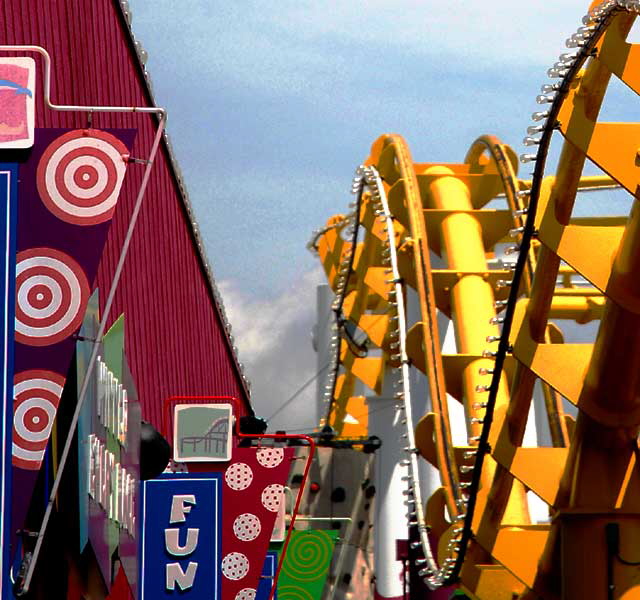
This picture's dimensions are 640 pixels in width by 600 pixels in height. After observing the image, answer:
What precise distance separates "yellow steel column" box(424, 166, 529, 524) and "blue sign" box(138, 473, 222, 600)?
7.37m

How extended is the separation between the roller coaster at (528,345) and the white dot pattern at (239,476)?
255 centimetres

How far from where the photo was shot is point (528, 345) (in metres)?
15.3

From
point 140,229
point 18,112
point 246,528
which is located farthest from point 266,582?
point 18,112

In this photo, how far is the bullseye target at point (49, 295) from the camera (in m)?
7.27

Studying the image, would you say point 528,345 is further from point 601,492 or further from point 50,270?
point 50,270

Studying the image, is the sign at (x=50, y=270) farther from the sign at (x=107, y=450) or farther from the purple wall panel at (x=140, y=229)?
the purple wall panel at (x=140, y=229)

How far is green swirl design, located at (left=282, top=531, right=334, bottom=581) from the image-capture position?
20500mm

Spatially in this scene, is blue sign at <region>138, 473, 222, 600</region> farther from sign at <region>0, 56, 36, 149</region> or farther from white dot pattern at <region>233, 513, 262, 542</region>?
sign at <region>0, 56, 36, 149</region>

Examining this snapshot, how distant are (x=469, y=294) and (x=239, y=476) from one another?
7922 mm

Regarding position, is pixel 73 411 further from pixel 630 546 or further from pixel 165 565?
pixel 630 546

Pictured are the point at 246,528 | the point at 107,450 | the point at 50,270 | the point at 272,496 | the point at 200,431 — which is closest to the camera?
the point at 50,270

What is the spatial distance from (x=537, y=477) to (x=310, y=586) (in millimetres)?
5143

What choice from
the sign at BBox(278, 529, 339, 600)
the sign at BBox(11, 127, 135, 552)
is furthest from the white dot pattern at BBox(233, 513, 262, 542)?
the sign at BBox(278, 529, 339, 600)

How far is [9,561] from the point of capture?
684cm
